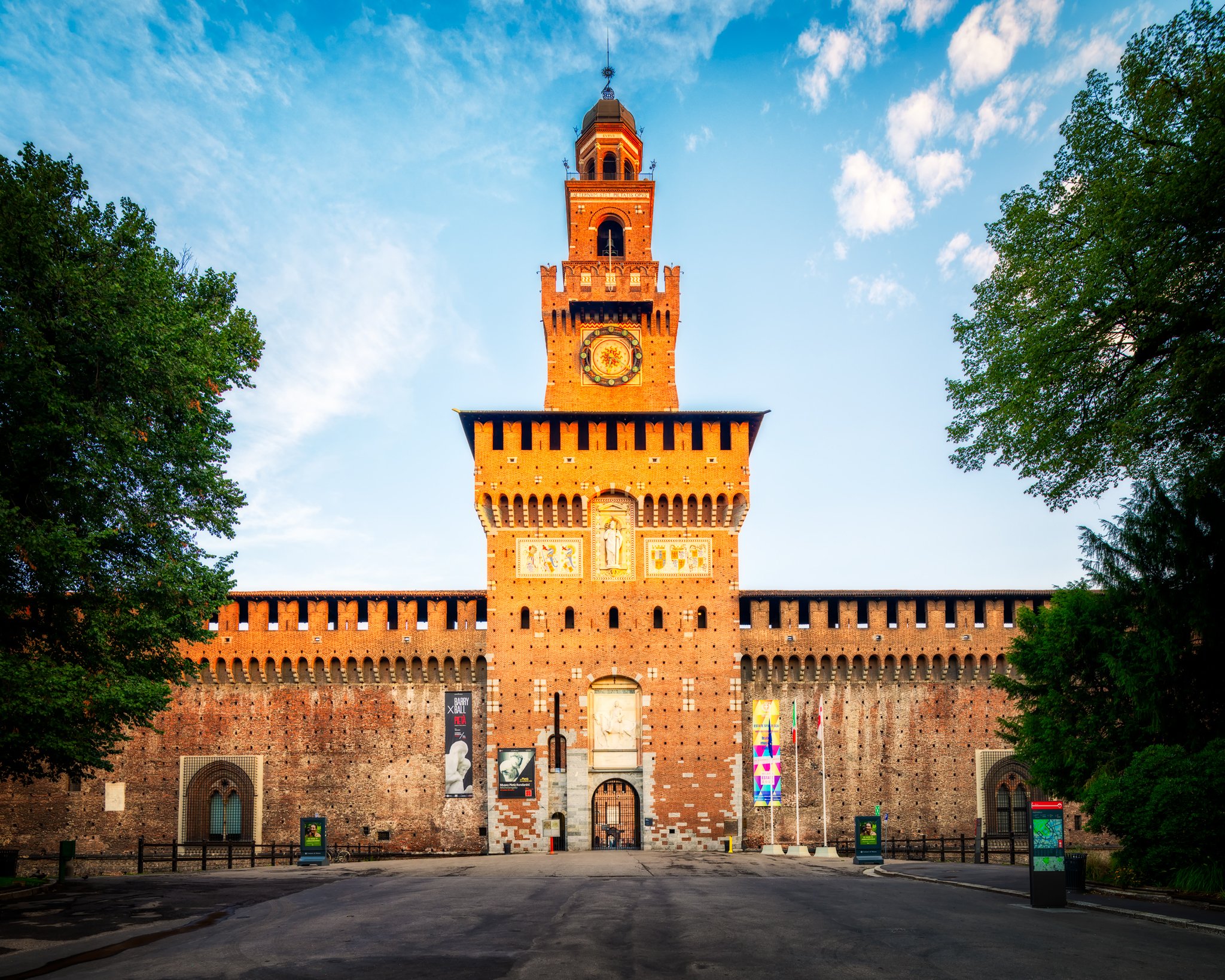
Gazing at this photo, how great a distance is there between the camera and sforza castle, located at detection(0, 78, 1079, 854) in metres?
34.9

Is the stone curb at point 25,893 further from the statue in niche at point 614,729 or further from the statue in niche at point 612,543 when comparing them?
the statue in niche at point 612,543

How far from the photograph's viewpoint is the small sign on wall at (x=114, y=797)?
35.3 meters

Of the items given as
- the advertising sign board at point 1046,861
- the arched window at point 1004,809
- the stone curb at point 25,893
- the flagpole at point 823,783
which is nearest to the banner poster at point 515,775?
the flagpole at point 823,783

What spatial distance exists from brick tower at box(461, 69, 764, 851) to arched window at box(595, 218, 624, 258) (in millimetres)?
6258

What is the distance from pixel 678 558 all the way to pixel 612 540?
2627 mm

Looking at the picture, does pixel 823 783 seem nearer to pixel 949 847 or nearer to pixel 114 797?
pixel 949 847

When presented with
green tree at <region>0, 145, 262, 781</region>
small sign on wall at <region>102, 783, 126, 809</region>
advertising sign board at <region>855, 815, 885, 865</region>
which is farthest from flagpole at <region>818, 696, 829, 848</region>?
small sign on wall at <region>102, 783, 126, 809</region>

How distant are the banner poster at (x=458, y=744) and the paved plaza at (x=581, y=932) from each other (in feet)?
42.9

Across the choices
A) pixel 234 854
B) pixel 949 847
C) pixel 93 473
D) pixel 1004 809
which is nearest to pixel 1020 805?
pixel 1004 809

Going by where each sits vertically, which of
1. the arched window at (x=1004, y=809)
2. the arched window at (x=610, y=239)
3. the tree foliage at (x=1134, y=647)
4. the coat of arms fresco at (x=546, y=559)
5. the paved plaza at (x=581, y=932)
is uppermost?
the arched window at (x=610, y=239)

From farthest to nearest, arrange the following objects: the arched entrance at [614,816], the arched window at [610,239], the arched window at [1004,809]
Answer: the arched entrance at [614,816]
the arched window at [610,239]
the arched window at [1004,809]

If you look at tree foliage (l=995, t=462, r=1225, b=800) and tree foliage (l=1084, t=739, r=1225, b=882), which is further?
tree foliage (l=995, t=462, r=1225, b=800)

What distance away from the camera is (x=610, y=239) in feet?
137

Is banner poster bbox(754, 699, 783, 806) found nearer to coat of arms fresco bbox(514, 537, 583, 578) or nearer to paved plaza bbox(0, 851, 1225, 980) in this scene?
coat of arms fresco bbox(514, 537, 583, 578)
